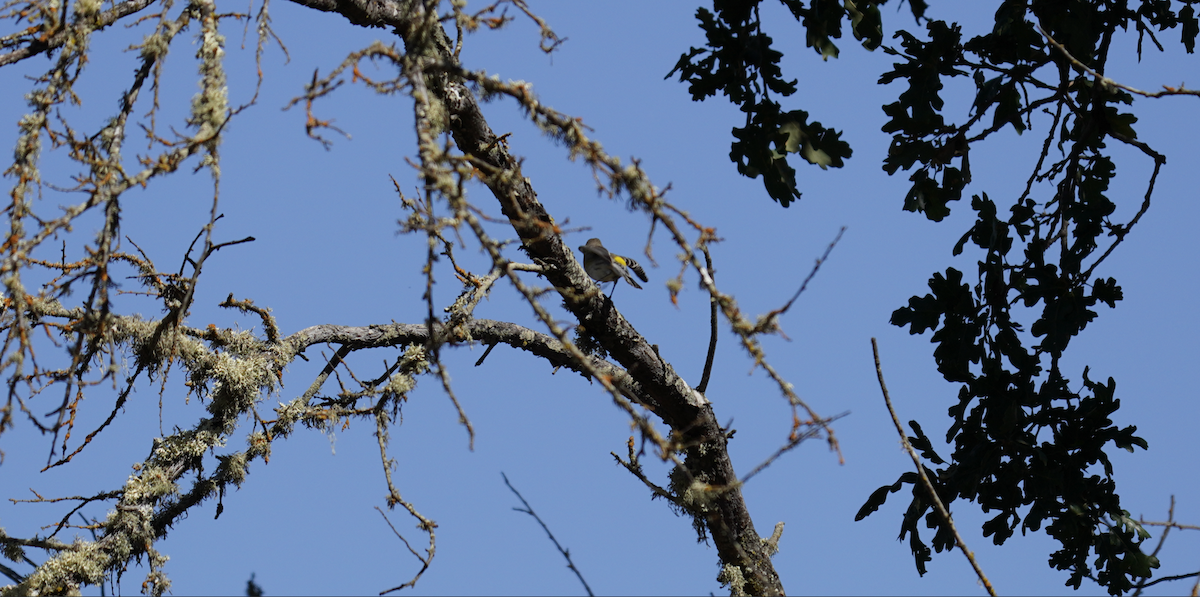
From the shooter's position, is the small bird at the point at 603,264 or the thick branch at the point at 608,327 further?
the small bird at the point at 603,264

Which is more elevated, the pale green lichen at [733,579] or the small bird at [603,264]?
the small bird at [603,264]

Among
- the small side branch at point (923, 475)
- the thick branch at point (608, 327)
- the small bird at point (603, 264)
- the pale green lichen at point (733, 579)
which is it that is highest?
the small bird at point (603, 264)

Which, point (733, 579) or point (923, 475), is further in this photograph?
point (733, 579)

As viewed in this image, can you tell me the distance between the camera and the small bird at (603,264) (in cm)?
395

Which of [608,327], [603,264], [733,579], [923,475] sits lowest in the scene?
[923,475]

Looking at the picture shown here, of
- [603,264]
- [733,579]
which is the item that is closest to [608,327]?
[603,264]

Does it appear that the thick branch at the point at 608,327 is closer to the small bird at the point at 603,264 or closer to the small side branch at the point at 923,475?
the small bird at the point at 603,264

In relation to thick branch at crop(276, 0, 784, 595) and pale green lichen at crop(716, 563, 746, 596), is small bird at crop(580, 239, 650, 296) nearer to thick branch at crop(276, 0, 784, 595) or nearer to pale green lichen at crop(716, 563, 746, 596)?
thick branch at crop(276, 0, 784, 595)

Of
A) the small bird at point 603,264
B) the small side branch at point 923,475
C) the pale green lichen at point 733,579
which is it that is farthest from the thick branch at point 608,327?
the small side branch at point 923,475

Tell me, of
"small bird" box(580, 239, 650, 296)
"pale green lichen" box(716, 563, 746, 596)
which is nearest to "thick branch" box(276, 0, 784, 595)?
"pale green lichen" box(716, 563, 746, 596)

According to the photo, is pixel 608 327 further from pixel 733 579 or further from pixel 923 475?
pixel 923 475

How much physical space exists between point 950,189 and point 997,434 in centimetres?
88

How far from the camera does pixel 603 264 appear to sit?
4059 millimetres

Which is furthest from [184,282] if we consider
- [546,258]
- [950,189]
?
[950,189]
